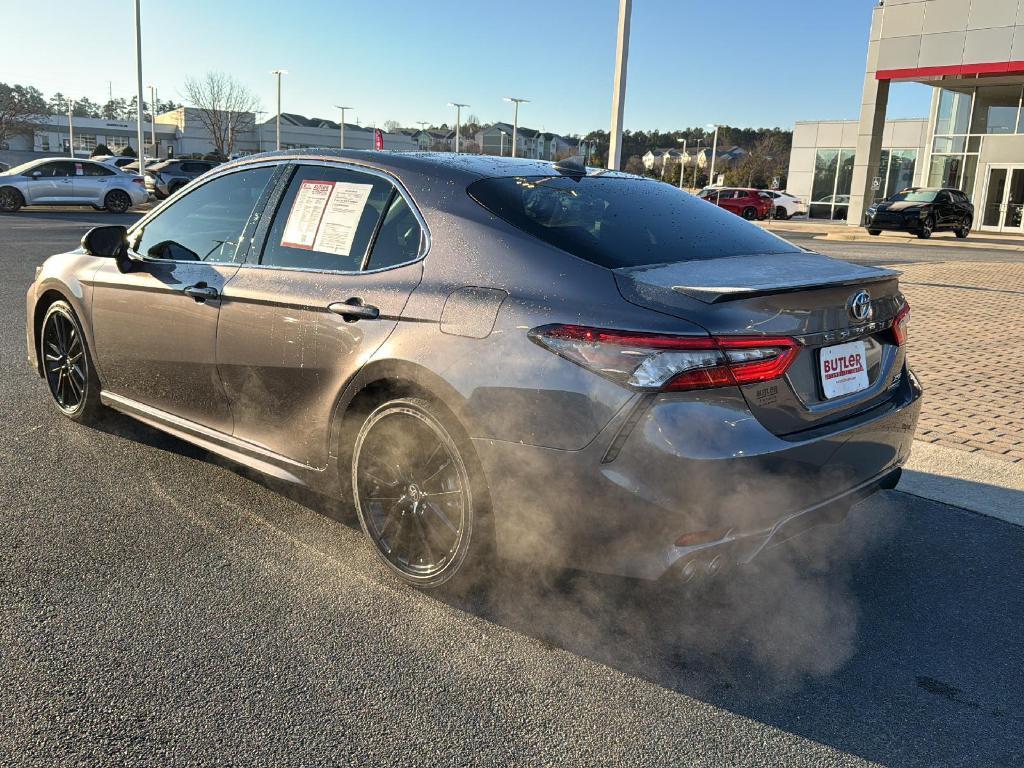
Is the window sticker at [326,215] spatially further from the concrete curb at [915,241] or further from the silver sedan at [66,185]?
A: the concrete curb at [915,241]

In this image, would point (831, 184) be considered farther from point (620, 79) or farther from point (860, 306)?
point (860, 306)

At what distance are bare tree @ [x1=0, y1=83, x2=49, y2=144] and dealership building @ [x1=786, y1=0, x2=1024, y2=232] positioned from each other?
75285 mm

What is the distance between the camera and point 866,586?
342 centimetres

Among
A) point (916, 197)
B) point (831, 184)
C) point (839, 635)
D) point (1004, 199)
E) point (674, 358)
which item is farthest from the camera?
point (831, 184)

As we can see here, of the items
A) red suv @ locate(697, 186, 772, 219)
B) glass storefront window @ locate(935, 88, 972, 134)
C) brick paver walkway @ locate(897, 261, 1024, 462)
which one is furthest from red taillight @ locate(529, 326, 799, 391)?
red suv @ locate(697, 186, 772, 219)

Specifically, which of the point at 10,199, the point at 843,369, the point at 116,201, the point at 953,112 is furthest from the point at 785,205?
the point at 843,369

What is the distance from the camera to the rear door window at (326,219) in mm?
3416

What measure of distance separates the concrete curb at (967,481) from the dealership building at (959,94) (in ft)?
97.4

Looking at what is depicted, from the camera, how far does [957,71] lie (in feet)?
97.7

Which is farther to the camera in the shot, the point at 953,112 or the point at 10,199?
the point at 953,112

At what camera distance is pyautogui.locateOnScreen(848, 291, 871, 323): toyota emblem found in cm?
293

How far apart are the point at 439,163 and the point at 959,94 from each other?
3684 cm

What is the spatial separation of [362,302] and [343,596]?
3.56 feet

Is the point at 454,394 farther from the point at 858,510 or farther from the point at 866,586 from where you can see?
the point at 858,510
